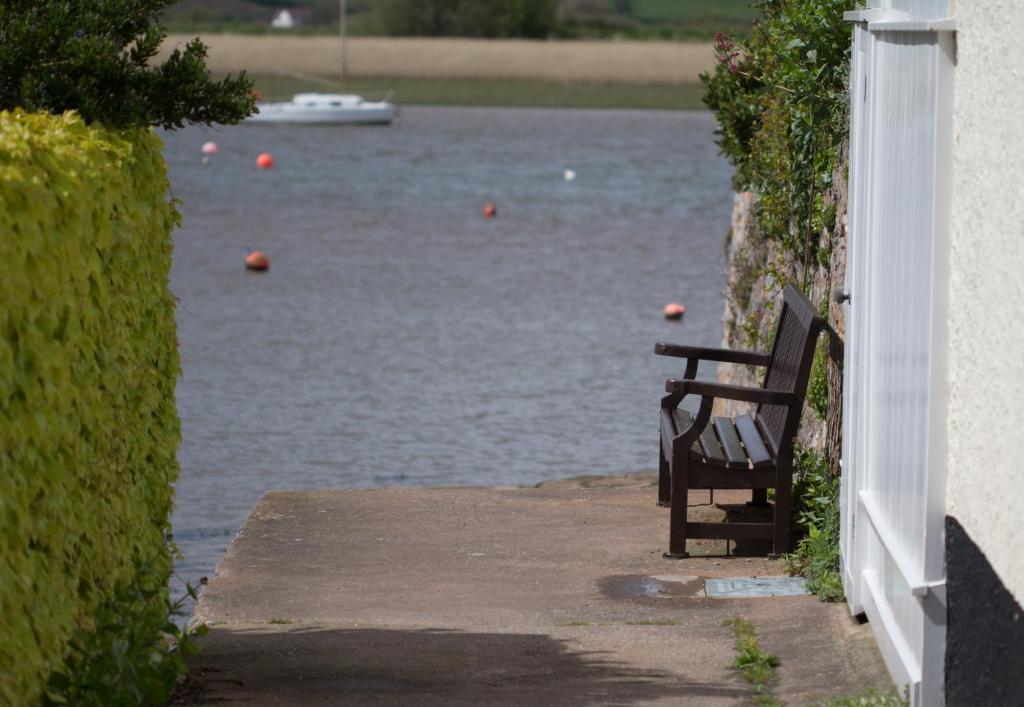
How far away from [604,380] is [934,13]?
10703mm

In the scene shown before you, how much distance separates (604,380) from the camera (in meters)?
15.4

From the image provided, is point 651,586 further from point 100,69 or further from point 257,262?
point 257,262

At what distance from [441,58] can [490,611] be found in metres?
72.0

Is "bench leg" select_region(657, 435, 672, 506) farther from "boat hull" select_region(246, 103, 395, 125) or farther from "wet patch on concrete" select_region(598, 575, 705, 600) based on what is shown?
"boat hull" select_region(246, 103, 395, 125)

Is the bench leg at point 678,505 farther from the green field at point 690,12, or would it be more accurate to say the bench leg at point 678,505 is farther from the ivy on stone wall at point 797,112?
the green field at point 690,12

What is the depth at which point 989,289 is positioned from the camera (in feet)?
13.5

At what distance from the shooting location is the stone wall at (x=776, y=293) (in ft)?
23.4

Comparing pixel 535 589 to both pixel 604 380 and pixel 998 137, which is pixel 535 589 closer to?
pixel 998 137

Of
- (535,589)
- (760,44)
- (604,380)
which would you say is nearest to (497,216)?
(604,380)

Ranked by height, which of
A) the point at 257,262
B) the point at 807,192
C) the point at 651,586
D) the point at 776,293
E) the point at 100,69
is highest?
the point at 100,69

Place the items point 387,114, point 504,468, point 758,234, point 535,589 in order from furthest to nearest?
1. point 387,114
2. point 504,468
3. point 758,234
4. point 535,589

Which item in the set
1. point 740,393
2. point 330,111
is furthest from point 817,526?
point 330,111

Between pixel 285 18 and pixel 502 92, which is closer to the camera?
pixel 502 92

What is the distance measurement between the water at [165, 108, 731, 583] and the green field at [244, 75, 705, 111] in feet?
88.8
